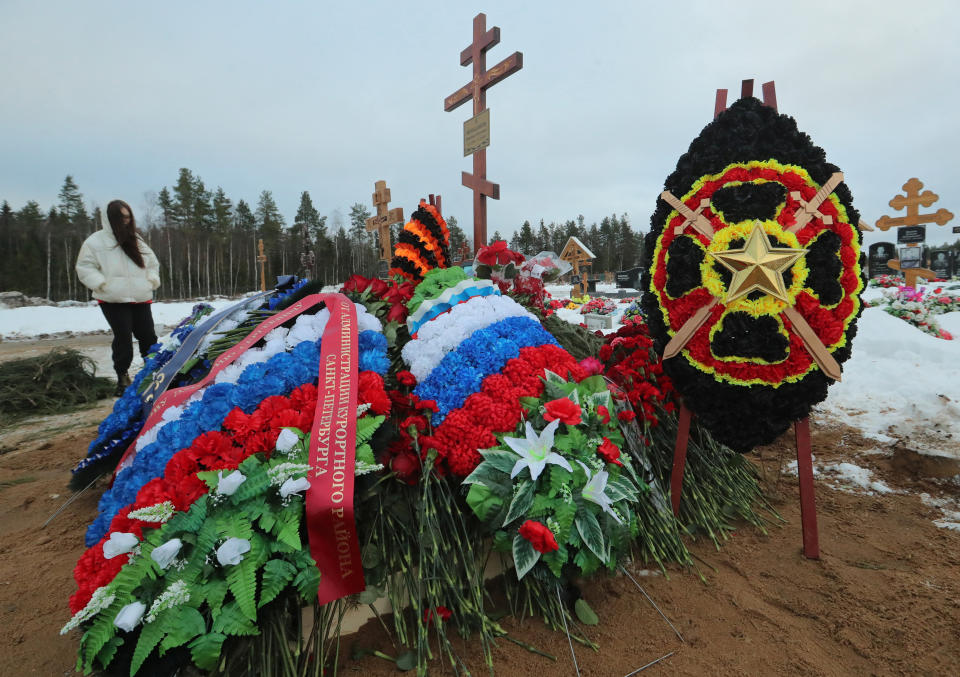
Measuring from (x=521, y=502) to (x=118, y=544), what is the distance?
4.00 feet

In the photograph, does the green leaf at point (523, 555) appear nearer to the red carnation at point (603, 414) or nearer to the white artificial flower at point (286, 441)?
the red carnation at point (603, 414)

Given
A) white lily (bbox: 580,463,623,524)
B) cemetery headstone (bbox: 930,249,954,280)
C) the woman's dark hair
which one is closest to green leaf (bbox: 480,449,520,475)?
white lily (bbox: 580,463,623,524)

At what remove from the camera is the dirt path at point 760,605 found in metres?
1.43

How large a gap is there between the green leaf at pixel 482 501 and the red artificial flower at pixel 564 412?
1.21 feet

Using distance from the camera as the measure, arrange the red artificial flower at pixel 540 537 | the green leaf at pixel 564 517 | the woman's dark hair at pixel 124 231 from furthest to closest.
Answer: the woman's dark hair at pixel 124 231, the green leaf at pixel 564 517, the red artificial flower at pixel 540 537

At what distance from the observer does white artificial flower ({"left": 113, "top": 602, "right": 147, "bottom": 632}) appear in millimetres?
1130

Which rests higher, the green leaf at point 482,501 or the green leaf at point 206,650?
the green leaf at point 482,501

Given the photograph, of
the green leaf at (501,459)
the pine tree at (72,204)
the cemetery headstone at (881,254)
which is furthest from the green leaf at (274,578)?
the pine tree at (72,204)

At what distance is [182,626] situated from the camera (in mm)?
1194

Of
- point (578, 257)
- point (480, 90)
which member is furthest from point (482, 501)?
point (578, 257)

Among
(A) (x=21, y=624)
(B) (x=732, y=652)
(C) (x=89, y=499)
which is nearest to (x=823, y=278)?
(B) (x=732, y=652)

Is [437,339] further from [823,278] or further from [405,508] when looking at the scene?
[823,278]

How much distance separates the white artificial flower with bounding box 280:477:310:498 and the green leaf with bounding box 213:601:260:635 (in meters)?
0.31

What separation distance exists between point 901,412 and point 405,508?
162 inches
